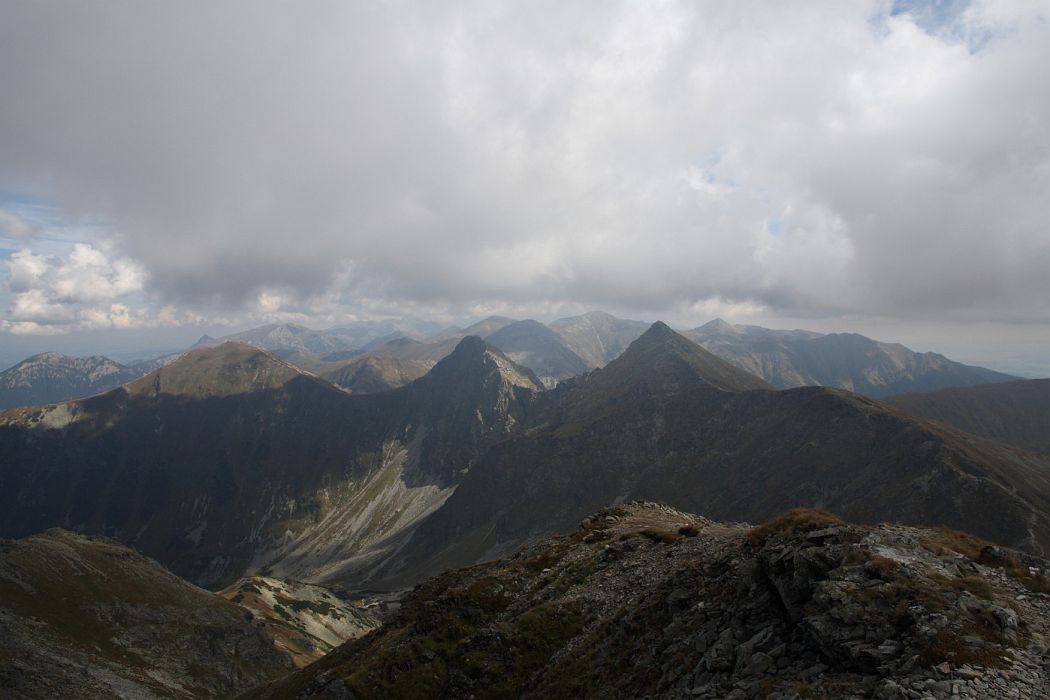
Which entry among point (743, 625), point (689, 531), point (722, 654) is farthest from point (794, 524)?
point (689, 531)

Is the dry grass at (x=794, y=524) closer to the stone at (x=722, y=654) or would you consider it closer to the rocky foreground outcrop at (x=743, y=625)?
the rocky foreground outcrop at (x=743, y=625)

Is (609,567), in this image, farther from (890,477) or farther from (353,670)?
(890,477)

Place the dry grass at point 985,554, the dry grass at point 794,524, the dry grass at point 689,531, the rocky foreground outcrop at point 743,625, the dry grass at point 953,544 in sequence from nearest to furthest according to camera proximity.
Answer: the rocky foreground outcrop at point 743,625 < the dry grass at point 985,554 < the dry grass at point 953,544 < the dry grass at point 794,524 < the dry grass at point 689,531

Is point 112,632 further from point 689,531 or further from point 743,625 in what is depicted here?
point 743,625

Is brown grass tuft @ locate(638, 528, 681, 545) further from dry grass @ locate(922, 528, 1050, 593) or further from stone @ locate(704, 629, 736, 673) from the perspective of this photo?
dry grass @ locate(922, 528, 1050, 593)

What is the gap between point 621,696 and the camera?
27.8 m

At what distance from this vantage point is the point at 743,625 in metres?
26.6

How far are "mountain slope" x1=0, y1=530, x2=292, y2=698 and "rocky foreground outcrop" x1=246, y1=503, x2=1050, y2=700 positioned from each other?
1811 inches

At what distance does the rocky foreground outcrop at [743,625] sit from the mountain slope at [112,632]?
4600cm

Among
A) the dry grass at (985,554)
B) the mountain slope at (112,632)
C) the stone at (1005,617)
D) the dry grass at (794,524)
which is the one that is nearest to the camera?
the stone at (1005,617)

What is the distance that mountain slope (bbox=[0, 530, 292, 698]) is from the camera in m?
72.6

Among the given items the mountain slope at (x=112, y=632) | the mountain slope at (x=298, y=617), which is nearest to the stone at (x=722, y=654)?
the mountain slope at (x=112, y=632)

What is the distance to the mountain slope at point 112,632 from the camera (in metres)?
72.6

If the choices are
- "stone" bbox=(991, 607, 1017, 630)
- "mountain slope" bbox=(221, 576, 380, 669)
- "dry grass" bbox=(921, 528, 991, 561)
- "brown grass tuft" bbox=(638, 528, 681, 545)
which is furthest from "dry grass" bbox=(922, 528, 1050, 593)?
"mountain slope" bbox=(221, 576, 380, 669)
